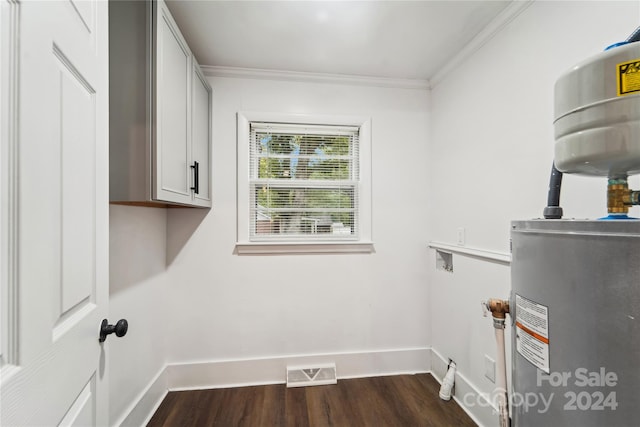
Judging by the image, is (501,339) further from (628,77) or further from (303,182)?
(303,182)

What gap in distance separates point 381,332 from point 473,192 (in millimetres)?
1295

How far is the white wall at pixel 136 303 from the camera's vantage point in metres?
1.37

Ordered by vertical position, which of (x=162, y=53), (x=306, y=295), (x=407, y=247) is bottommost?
(x=306, y=295)

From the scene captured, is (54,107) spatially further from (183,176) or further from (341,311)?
(341,311)

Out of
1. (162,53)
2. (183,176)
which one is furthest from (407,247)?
(162,53)

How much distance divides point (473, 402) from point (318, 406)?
996 mm

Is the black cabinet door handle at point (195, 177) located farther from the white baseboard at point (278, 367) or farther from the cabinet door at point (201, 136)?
the white baseboard at point (278, 367)

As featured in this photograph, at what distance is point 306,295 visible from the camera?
81.8 inches

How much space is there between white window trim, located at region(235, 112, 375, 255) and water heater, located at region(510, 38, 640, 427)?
1495 millimetres

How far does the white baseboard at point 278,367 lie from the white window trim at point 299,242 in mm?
835

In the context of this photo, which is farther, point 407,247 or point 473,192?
point 407,247

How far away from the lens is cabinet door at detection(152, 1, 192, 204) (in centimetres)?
120

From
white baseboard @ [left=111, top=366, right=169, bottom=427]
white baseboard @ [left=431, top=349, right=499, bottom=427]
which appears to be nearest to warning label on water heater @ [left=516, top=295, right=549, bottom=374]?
white baseboard @ [left=431, top=349, right=499, bottom=427]

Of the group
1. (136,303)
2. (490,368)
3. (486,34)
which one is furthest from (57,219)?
(486,34)
